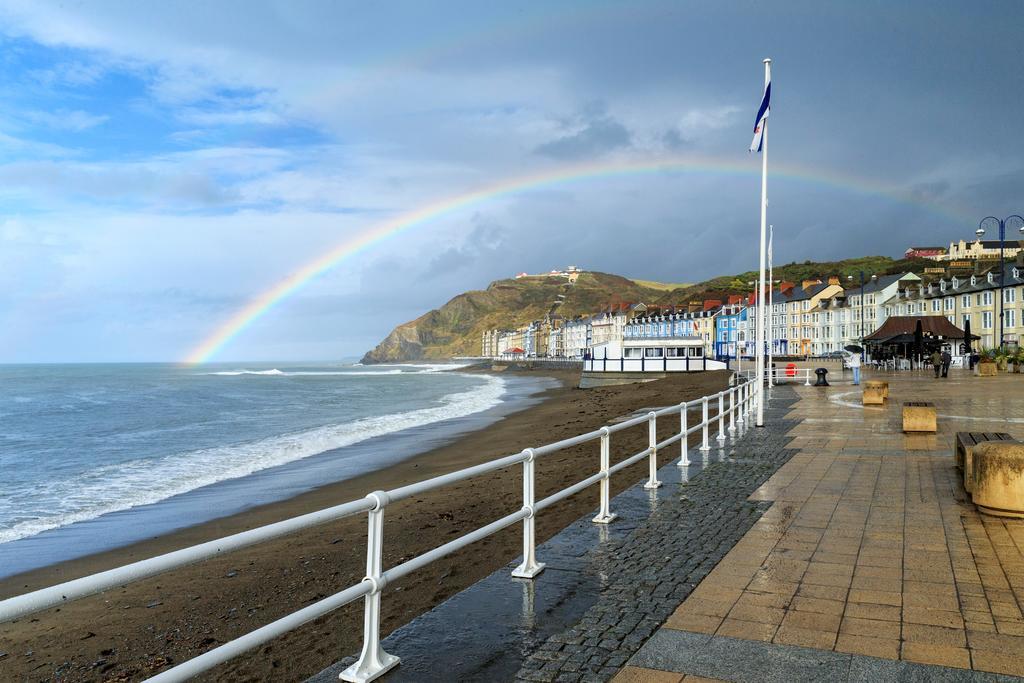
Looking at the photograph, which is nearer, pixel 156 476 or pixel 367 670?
pixel 367 670

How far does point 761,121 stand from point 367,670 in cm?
1562

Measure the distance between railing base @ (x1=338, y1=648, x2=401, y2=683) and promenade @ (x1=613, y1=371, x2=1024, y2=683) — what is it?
120cm

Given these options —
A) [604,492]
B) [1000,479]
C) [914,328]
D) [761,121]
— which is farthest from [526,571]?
[914,328]

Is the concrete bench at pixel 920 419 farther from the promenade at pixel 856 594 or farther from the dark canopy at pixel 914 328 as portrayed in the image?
the dark canopy at pixel 914 328

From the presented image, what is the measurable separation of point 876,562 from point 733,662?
8.36ft

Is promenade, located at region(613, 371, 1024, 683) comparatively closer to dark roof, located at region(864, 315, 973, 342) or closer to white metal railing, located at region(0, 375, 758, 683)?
white metal railing, located at region(0, 375, 758, 683)

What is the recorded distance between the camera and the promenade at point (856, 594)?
3.88 m

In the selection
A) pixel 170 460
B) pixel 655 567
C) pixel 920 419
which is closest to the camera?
pixel 655 567

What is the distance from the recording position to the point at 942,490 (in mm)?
8781

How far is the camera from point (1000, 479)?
281 inches

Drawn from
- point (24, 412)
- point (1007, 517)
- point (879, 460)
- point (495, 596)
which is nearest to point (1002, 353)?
point (879, 460)

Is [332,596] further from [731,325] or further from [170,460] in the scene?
[731,325]

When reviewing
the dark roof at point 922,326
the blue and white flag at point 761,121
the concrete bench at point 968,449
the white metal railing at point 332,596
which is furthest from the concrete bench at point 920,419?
the dark roof at point 922,326

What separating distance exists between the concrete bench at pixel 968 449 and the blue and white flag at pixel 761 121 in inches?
353
